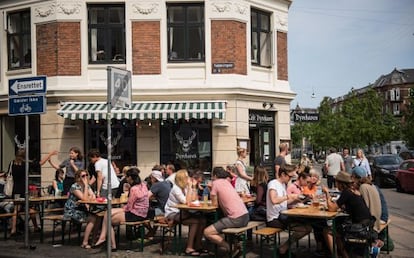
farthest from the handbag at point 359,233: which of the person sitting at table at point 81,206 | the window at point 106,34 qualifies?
the window at point 106,34

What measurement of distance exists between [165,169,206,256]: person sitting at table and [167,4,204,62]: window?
7714 mm

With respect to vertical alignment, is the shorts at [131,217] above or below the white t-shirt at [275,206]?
below

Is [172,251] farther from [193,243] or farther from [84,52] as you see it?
[84,52]

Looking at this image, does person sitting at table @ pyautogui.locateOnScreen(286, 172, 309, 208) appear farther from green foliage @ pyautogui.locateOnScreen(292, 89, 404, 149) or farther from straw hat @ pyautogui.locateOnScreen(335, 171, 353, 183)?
green foliage @ pyautogui.locateOnScreen(292, 89, 404, 149)

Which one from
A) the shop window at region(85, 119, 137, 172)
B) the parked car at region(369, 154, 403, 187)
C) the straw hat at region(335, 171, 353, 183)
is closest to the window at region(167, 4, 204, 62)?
the shop window at region(85, 119, 137, 172)

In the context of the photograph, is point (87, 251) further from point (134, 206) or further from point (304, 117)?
point (304, 117)

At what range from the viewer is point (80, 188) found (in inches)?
393

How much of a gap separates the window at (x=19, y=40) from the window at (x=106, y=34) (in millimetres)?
2299

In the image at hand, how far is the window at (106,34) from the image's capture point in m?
16.6

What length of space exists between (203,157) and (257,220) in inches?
278

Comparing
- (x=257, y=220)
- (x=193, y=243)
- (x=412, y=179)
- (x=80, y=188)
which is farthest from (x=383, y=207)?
(x=412, y=179)

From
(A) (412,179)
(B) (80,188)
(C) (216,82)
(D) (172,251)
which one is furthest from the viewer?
(A) (412,179)

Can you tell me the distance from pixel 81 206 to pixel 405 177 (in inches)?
595

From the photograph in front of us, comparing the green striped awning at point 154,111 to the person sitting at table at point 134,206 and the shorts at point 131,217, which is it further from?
the shorts at point 131,217
